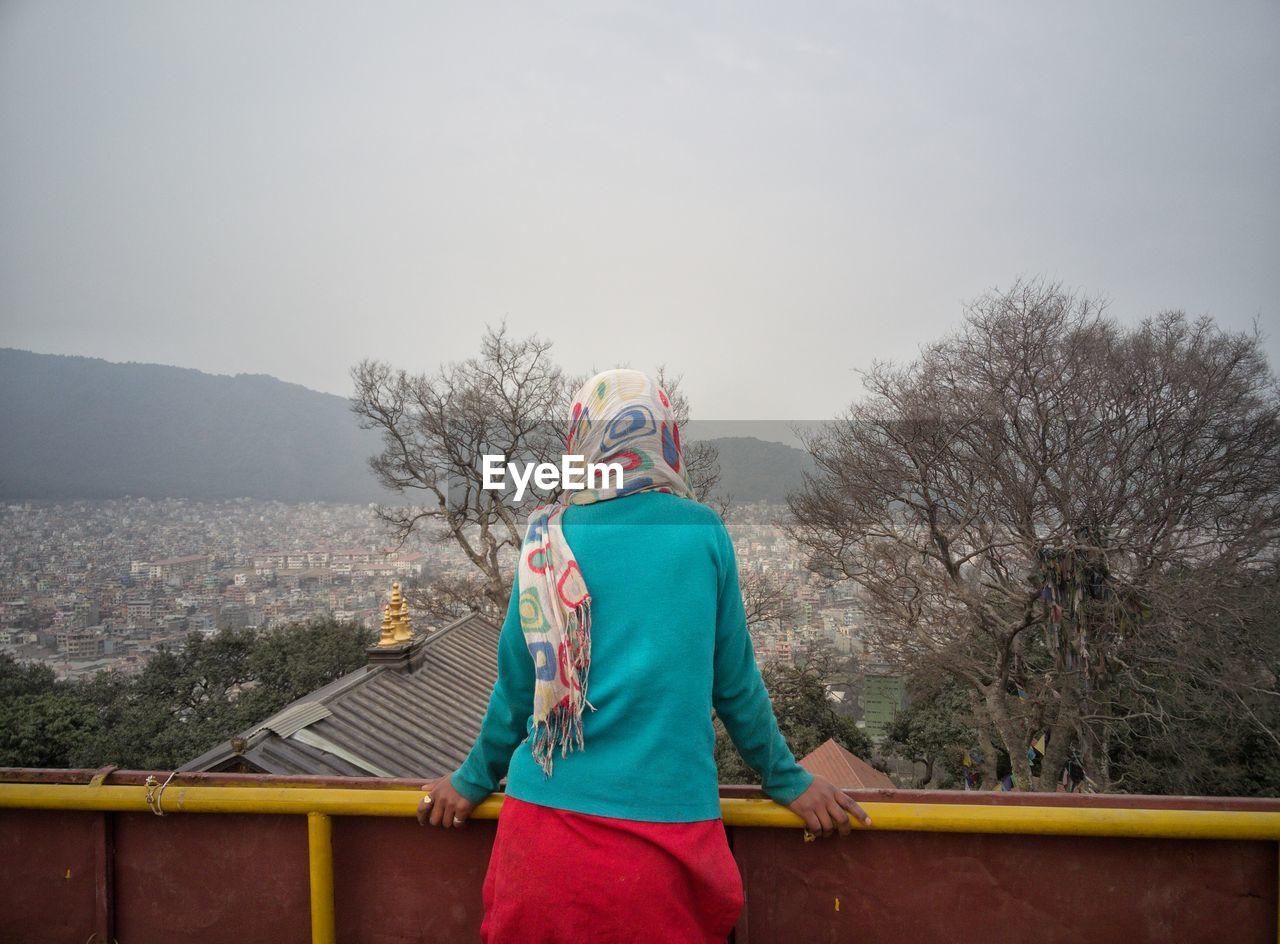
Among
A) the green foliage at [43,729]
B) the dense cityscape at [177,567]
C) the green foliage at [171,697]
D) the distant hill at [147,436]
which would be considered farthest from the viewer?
the green foliage at [171,697]

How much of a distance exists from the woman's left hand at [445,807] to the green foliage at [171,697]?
15.1 meters

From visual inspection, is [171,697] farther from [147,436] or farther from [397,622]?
[397,622]

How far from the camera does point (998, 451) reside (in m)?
11.3

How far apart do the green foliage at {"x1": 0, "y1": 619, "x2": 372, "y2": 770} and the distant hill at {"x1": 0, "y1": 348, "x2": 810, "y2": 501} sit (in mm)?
6185

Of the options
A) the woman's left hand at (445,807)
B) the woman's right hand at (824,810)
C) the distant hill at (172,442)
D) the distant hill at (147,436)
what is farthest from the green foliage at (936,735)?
the woman's left hand at (445,807)

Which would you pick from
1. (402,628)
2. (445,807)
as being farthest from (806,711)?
(445,807)

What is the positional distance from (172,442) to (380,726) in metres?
4.90

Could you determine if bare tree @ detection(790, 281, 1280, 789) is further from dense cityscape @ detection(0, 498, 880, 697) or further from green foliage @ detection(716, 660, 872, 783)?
green foliage @ detection(716, 660, 872, 783)

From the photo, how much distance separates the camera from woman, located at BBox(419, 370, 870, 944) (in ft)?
3.76

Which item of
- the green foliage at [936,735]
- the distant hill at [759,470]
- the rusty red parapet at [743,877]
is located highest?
the distant hill at [759,470]

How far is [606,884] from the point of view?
3.72ft

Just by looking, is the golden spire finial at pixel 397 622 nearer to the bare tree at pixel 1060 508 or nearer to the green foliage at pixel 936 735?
the bare tree at pixel 1060 508

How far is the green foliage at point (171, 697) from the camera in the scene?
43.4ft

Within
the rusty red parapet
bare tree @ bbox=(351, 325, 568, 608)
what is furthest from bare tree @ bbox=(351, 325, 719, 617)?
the rusty red parapet
